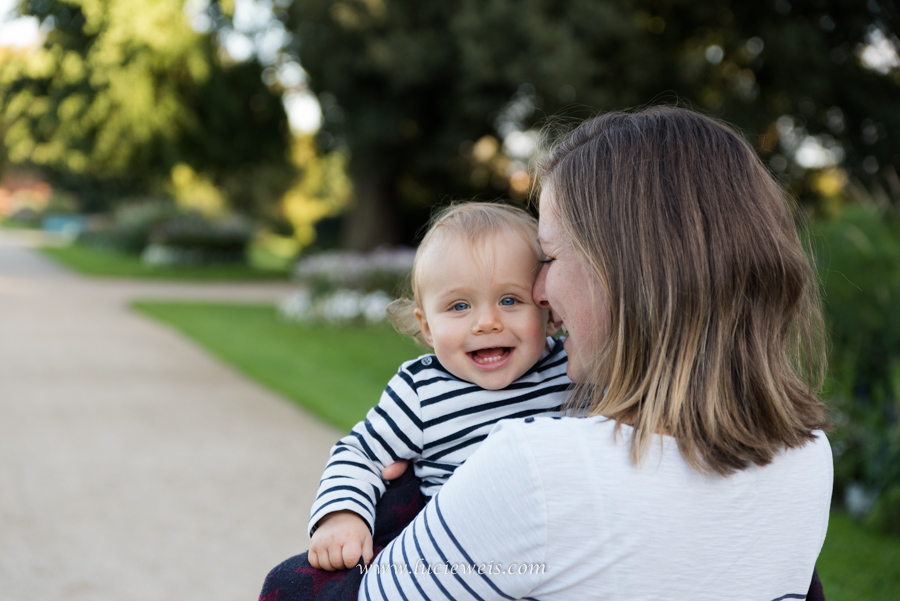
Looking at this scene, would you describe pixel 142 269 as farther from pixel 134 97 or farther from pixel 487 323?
pixel 487 323

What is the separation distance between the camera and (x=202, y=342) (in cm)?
945

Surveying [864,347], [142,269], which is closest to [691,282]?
[864,347]

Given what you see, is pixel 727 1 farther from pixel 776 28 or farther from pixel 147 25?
pixel 147 25

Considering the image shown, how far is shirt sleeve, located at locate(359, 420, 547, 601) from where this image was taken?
1106 mm

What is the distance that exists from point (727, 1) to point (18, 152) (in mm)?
14411

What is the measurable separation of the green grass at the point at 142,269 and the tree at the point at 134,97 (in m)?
2.13

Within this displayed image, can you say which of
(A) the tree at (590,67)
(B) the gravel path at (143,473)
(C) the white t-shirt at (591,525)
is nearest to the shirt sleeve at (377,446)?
(C) the white t-shirt at (591,525)

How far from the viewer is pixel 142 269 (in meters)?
18.8

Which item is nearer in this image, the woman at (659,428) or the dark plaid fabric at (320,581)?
the woman at (659,428)

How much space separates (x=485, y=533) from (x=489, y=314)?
1.96 feet

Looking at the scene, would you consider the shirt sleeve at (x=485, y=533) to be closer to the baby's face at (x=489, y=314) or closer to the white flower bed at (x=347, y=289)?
the baby's face at (x=489, y=314)

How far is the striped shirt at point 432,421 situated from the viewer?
5.46 ft

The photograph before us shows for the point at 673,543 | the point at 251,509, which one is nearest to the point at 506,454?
the point at 673,543

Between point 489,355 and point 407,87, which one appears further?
point 407,87
